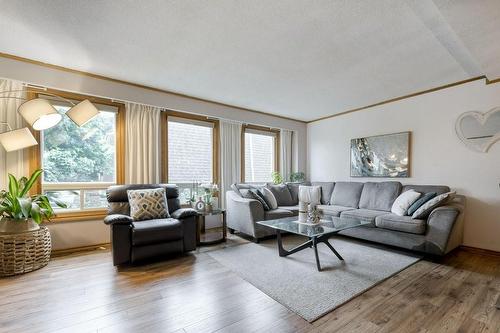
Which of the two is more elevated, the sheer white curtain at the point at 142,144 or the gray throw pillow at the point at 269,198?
the sheer white curtain at the point at 142,144

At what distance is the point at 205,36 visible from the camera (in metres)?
2.38

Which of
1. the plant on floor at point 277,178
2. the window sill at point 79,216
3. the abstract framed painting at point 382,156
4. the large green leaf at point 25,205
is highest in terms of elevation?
the abstract framed painting at point 382,156

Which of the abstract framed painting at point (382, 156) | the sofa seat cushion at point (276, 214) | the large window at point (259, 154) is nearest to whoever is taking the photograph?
the sofa seat cushion at point (276, 214)

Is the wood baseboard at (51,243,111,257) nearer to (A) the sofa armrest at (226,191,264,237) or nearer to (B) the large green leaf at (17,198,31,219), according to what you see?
(B) the large green leaf at (17,198,31,219)

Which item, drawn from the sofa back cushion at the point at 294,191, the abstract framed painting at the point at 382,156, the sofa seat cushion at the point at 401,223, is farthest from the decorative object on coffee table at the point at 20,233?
the abstract framed painting at the point at 382,156

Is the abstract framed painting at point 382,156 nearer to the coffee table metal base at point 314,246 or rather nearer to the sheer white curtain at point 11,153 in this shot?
the coffee table metal base at point 314,246

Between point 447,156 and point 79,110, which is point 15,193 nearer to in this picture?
point 79,110

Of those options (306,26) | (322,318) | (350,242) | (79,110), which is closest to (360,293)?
(322,318)

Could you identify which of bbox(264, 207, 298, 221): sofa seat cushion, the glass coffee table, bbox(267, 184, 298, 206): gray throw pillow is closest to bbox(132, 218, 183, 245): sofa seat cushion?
the glass coffee table

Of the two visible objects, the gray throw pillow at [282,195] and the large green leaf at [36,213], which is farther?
the gray throw pillow at [282,195]

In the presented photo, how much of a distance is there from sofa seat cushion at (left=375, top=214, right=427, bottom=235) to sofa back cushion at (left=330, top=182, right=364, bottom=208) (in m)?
0.98

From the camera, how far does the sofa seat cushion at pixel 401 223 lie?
2985 mm

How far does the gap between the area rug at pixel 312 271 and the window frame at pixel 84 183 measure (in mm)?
1853

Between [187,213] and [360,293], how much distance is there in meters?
2.14
